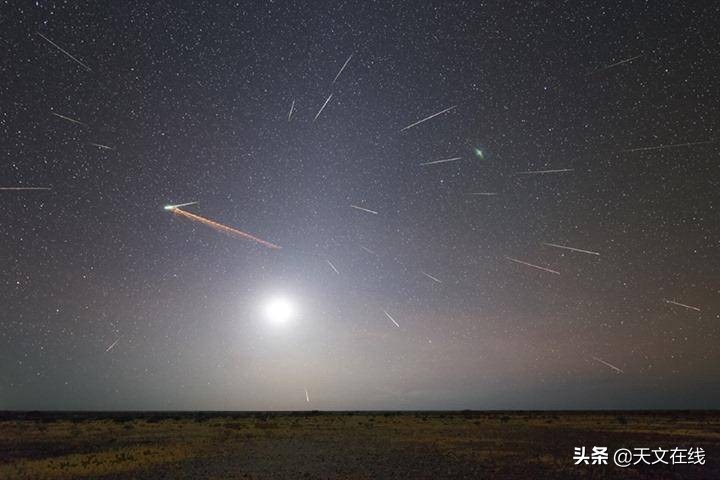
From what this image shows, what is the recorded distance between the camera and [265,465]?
2378 cm

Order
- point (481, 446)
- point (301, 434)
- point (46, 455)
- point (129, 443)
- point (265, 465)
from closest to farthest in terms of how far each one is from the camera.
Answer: point (265, 465) < point (46, 455) < point (481, 446) < point (129, 443) < point (301, 434)

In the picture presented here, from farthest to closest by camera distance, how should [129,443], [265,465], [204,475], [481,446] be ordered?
[129,443] → [481,446] → [265,465] → [204,475]

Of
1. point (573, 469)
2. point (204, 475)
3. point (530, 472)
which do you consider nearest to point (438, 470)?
point (530, 472)

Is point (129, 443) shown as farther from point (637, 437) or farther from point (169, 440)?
point (637, 437)

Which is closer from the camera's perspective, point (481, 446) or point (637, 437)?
point (481, 446)

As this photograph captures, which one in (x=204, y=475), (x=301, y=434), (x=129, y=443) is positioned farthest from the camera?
(x=301, y=434)

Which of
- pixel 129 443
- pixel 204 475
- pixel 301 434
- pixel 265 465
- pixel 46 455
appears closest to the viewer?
pixel 204 475

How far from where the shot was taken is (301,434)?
133 ft

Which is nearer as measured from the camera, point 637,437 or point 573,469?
point 573,469

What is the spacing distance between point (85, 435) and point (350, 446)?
22.0 m

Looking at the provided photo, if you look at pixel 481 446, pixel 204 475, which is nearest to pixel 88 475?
pixel 204 475

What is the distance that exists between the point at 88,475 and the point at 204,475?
4414 mm

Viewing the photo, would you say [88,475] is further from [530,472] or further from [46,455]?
[530,472]

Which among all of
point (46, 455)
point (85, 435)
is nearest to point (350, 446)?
point (46, 455)
